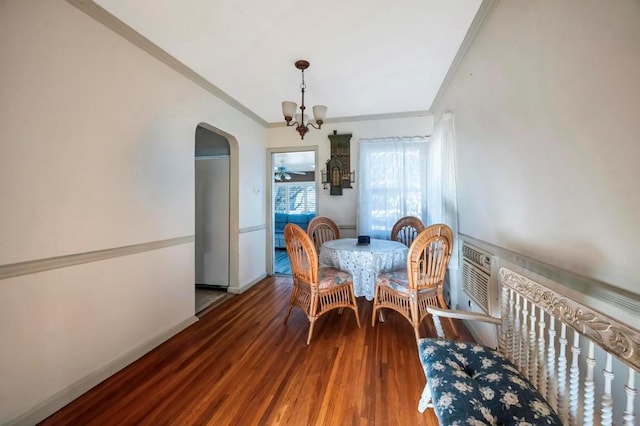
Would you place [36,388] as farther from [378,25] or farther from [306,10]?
[378,25]

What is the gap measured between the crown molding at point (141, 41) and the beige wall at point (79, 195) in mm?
44

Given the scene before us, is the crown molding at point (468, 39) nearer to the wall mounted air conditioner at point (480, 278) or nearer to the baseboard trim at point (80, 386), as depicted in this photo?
the wall mounted air conditioner at point (480, 278)

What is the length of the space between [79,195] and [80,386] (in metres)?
1.21

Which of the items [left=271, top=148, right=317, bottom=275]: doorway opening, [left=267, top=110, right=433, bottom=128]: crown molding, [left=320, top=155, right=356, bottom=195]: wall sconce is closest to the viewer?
[left=267, top=110, right=433, bottom=128]: crown molding

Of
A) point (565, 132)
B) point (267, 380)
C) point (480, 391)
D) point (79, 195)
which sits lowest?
point (267, 380)

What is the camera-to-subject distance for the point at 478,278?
195 cm

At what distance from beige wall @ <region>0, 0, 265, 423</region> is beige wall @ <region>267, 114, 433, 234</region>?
1881 mm

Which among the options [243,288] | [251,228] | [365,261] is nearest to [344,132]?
[251,228]

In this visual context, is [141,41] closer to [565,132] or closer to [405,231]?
[565,132]

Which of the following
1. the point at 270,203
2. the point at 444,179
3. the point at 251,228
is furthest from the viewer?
the point at 270,203

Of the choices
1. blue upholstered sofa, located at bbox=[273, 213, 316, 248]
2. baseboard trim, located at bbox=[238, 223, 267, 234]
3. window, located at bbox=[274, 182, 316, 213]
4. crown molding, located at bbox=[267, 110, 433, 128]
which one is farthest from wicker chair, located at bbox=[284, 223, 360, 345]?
window, located at bbox=[274, 182, 316, 213]

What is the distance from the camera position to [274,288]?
357cm

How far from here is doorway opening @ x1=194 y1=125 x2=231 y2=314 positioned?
340cm

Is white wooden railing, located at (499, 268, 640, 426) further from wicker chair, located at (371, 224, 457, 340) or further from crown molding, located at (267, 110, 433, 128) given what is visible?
crown molding, located at (267, 110, 433, 128)
